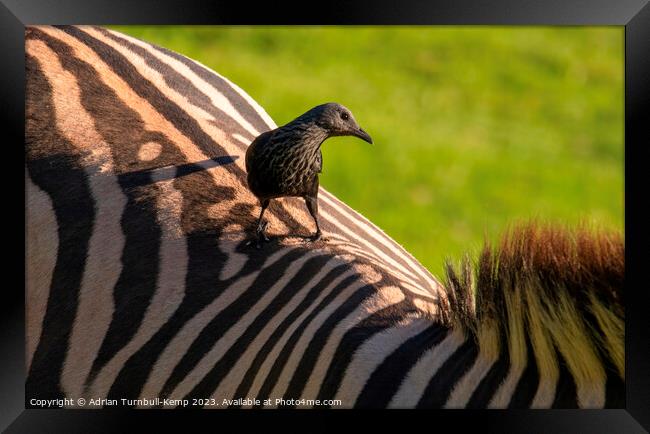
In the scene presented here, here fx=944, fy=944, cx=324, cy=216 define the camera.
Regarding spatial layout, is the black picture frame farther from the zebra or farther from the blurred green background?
the blurred green background

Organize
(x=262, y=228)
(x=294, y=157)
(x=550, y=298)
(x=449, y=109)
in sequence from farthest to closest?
(x=449, y=109) < (x=262, y=228) < (x=294, y=157) < (x=550, y=298)

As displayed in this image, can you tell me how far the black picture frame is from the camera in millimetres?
3199

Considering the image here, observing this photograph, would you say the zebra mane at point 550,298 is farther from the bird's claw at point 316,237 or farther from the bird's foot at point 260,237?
the bird's foot at point 260,237

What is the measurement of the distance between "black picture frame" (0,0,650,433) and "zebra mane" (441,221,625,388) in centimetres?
11

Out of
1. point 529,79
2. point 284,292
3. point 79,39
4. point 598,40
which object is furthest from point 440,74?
point 284,292

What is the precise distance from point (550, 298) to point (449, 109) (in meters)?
6.44

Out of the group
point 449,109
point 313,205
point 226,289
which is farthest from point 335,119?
point 449,109

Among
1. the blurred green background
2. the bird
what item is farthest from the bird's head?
the blurred green background

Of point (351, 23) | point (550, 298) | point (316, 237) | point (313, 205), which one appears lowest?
point (550, 298)

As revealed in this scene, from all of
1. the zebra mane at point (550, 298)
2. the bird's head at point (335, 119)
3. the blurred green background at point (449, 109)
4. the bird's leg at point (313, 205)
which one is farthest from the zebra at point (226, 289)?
the blurred green background at point (449, 109)

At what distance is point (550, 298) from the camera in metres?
3.15

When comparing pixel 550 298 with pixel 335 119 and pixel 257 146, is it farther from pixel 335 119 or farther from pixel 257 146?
pixel 257 146

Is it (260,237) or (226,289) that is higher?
(260,237)

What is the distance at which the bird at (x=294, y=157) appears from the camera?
341 cm
